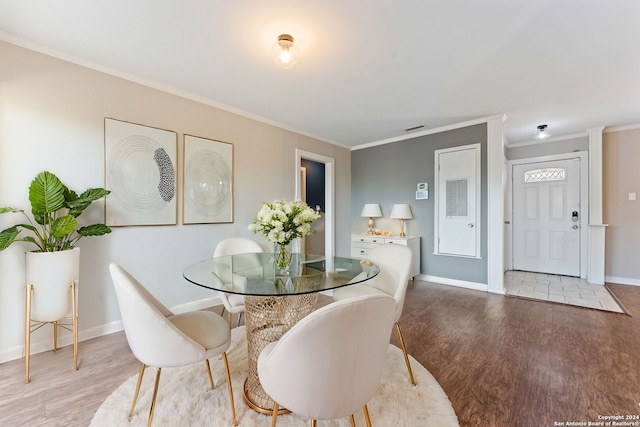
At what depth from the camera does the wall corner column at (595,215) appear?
13.5ft

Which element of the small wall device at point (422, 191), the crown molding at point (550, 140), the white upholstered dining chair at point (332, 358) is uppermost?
the crown molding at point (550, 140)

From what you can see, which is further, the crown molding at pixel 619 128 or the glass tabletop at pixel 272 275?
the crown molding at pixel 619 128

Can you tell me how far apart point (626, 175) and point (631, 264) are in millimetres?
1355

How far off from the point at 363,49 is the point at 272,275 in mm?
1873

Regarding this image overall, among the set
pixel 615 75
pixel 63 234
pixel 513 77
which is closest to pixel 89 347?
pixel 63 234

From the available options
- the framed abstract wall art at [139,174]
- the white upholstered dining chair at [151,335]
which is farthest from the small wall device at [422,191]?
the white upholstered dining chair at [151,335]

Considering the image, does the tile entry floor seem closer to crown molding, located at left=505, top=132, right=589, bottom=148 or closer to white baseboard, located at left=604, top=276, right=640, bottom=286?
white baseboard, located at left=604, top=276, right=640, bottom=286

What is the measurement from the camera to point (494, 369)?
1956mm

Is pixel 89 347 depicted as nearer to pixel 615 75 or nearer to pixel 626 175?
pixel 615 75

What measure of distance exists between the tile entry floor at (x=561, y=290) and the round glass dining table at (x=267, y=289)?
319cm

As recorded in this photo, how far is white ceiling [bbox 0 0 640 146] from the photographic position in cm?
175

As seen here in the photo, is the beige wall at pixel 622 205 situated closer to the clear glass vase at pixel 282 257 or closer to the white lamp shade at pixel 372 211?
the white lamp shade at pixel 372 211

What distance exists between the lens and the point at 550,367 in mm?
1985

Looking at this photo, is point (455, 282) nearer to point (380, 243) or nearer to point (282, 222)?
point (380, 243)
